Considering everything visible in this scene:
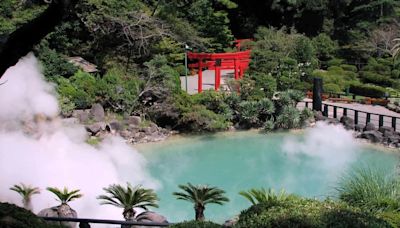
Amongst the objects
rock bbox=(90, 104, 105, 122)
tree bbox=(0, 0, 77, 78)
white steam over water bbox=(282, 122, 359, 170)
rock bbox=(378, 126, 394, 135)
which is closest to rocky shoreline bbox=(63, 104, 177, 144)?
rock bbox=(90, 104, 105, 122)

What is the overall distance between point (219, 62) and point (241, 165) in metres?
7.53

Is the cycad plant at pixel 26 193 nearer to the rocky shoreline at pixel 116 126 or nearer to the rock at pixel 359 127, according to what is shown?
the rocky shoreline at pixel 116 126

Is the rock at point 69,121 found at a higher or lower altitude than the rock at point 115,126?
higher

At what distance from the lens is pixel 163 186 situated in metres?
12.4

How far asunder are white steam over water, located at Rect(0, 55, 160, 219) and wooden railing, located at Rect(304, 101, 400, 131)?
765cm

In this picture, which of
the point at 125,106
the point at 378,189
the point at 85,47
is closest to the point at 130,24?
the point at 85,47

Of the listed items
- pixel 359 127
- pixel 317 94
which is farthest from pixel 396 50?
pixel 359 127

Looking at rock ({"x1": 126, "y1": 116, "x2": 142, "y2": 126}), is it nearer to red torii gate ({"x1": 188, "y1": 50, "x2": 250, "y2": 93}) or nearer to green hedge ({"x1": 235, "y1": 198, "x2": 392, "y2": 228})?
red torii gate ({"x1": 188, "y1": 50, "x2": 250, "y2": 93})

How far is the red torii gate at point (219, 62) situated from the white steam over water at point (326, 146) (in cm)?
499

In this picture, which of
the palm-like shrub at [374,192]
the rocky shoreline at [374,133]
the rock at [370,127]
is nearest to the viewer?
the palm-like shrub at [374,192]

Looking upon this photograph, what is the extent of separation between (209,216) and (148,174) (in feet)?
10.8

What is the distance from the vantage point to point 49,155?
12.9m

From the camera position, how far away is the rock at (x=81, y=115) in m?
16.3

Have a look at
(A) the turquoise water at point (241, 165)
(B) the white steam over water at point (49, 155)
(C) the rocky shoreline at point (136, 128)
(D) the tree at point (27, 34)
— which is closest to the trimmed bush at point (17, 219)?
(D) the tree at point (27, 34)
